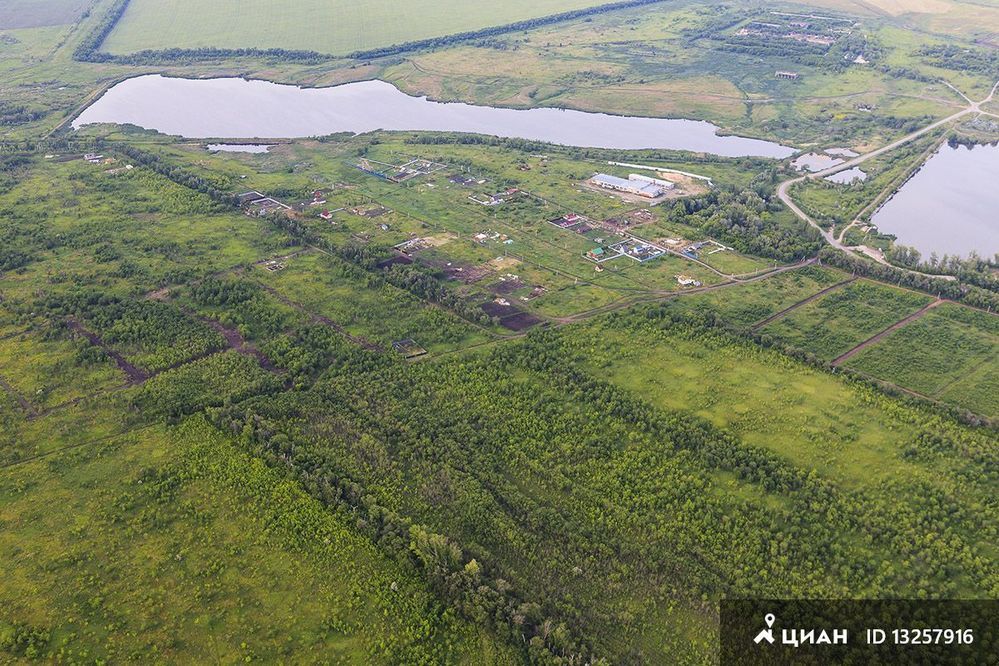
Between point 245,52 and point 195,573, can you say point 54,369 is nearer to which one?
point 195,573

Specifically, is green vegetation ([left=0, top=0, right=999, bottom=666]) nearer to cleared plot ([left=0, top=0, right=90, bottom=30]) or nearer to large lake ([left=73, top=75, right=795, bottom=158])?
large lake ([left=73, top=75, right=795, bottom=158])

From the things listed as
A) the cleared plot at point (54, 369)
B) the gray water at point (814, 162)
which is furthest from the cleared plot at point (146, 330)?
the gray water at point (814, 162)

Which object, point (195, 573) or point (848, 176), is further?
point (848, 176)

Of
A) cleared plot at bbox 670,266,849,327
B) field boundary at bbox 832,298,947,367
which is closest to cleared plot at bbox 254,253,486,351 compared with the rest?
cleared plot at bbox 670,266,849,327

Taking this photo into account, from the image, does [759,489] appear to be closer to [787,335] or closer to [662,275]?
[787,335]

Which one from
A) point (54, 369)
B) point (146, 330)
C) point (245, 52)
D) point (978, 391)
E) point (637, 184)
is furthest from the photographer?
point (245, 52)

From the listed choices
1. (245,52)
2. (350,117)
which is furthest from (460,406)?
(245,52)

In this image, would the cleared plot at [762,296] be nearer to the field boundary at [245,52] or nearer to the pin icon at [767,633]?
the pin icon at [767,633]
